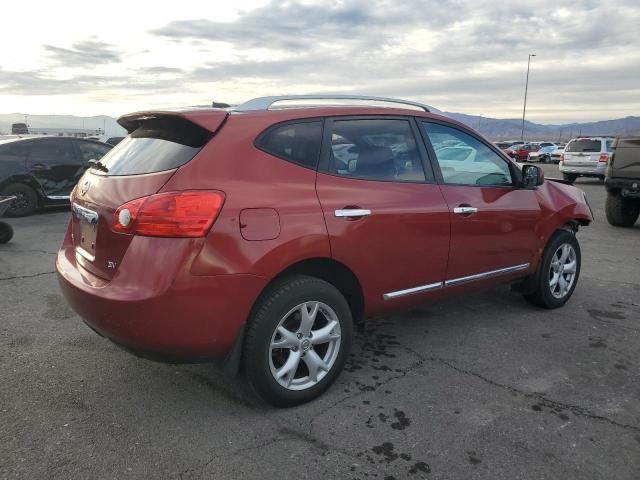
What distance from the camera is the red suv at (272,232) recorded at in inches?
106

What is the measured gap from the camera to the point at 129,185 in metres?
2.89

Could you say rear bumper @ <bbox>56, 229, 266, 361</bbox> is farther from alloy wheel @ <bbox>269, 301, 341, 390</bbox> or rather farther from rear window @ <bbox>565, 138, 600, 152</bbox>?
rear window @ <bbox>565, 138, 600, 152</bbox>

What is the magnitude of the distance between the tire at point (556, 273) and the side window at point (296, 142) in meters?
2.59

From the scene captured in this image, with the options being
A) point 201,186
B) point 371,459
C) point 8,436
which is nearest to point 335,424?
point 371,459

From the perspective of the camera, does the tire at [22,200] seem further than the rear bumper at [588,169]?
No

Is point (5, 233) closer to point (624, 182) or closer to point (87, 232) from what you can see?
point (87, 232)

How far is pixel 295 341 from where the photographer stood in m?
3.07

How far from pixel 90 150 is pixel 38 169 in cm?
116

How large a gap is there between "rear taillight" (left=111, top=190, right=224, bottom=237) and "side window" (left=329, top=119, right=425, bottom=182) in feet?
2.80

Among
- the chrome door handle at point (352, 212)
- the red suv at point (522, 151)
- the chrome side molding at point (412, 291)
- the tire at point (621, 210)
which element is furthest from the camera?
the red suv at point (522, 151)

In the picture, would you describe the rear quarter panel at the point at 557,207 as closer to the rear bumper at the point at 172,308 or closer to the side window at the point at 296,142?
the side window at the point at 296,142

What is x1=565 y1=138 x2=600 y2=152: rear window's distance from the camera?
67.4 ft

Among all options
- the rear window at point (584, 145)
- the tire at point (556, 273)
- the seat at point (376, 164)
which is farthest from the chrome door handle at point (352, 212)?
the rear window at point (584, 145)

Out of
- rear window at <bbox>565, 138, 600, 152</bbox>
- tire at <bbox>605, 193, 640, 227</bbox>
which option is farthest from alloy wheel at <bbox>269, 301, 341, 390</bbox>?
rear window at <bbox>565, 138, 600, 152</bbox>
